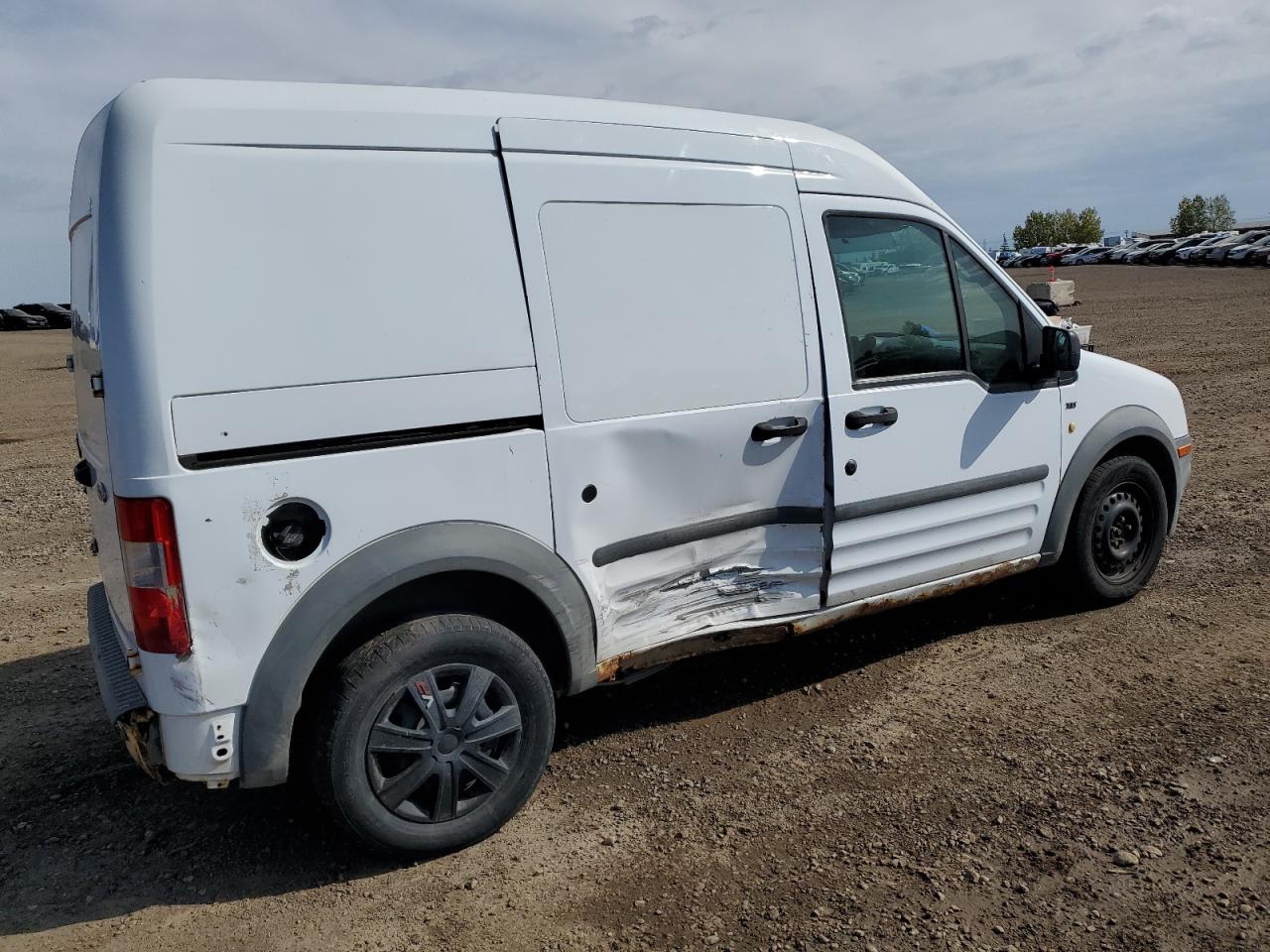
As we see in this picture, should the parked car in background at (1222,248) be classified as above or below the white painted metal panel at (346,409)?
above

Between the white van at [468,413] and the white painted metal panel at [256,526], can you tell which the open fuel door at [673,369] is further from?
the white painted metal panel at [256,526]

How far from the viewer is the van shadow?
330cm

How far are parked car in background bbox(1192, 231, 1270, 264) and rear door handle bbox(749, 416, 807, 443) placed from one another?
5449 cm

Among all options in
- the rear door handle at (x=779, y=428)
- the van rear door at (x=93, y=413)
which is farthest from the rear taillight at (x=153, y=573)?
the rear door handle at (x=779, y=428)

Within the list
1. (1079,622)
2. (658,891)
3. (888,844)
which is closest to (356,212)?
(658,891)

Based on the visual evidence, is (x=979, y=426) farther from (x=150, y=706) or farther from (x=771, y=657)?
(x=150, y=706)

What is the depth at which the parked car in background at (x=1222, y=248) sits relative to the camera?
50634 millimetres

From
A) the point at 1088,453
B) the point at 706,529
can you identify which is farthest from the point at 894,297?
the point at 1088,453

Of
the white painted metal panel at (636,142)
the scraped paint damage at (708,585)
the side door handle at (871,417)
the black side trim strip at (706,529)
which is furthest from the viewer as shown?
the side door handle at (871,417)

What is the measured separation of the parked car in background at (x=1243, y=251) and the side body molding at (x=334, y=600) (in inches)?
2111

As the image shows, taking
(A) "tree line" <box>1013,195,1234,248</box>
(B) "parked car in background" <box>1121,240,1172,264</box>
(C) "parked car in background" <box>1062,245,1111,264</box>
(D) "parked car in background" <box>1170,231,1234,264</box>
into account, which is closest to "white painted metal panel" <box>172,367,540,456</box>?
(D) "parked car in background" <box>1170,231,1234,264</box>

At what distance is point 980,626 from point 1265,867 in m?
2.12

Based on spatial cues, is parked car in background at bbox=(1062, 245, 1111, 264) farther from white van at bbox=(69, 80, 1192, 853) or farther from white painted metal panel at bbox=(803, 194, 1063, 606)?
white van at bbox=(69, 80, 1192, 853)

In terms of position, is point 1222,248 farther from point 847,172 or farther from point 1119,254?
point 847,172
